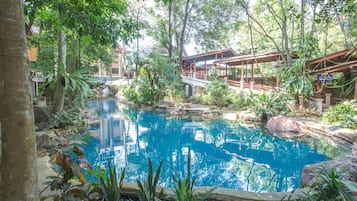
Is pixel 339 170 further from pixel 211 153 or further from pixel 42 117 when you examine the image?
pixel 42 117

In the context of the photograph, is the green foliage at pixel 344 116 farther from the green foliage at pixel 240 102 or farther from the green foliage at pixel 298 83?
the green foliage at pixel 240 102

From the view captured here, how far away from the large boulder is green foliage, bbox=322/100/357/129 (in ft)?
3.58

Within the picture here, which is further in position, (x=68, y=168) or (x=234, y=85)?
(x=234, y=85)

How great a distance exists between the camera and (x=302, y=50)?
9.70 meters

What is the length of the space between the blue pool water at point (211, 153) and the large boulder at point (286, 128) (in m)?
0.47

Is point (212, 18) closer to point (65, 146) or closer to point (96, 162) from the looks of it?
point (96, 162)

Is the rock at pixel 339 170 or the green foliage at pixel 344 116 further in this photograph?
the green foliage at pixel 344 116

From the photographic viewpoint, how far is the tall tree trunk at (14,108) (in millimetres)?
1057

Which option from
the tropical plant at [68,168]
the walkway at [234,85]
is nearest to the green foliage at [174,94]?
the walkway at [234,85]

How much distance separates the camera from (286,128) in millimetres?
7809

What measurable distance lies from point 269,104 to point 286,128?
2.04 meters

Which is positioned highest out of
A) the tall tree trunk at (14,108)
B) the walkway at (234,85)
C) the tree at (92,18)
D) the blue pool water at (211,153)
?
the tree at (92,18)

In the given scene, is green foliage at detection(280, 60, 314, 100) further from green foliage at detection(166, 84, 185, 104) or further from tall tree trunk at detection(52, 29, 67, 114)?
tall tree trunk at detection(52, 29, 67, 114)

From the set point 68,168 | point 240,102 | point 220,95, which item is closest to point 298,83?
point 240,102
